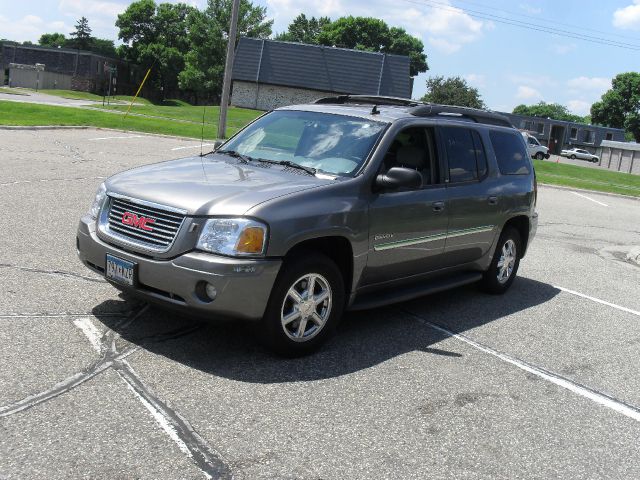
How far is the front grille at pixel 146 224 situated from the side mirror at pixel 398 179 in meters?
1.69

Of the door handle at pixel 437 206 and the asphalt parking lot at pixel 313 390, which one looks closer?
the asphalt parking lot at pixel 313 390

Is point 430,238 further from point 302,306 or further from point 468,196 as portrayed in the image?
point 302,306

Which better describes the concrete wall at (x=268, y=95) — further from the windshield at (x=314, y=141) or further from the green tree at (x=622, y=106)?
the green tree at (x=622, y=106)

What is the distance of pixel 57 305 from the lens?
5543mm

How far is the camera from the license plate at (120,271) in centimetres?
475

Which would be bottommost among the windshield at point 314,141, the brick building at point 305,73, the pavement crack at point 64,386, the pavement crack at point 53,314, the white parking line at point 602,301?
the pavement crack at point 64,386

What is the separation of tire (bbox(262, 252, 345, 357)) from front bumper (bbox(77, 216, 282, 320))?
120 mm

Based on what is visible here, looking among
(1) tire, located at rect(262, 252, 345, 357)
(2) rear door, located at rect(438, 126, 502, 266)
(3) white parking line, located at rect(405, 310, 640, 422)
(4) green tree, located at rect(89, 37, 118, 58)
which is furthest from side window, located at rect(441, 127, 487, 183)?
(4) green tree, located at rect(89, 37, 118, 58)

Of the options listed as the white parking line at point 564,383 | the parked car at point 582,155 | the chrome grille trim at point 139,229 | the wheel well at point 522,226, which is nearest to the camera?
the chrome grille trim at point 139,229

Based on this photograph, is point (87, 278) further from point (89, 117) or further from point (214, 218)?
point (89, 117)

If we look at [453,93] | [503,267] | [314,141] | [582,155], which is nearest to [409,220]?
[314,141]

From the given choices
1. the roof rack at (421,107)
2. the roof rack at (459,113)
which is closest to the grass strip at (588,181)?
the roof rack at (459,113)

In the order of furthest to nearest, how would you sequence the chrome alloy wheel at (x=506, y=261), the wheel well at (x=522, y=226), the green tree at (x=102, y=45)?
the green tree at (x=102, y=45) < the wheel well at (x=522, y=226) < the chrome alloy wheel at (x=506, y=261)

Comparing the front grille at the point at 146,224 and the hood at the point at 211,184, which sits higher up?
the hood at the point at 211,184
